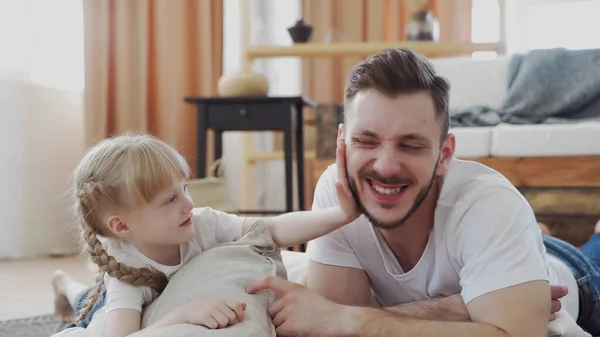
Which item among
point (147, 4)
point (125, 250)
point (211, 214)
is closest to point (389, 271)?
point (211, 214)

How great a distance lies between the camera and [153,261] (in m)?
1.31

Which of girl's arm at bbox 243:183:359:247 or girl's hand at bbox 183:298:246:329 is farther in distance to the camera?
girl's arm at bbox 243:183:359:247

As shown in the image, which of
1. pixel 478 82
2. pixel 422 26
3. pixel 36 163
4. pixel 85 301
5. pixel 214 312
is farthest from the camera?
pixel 422 26

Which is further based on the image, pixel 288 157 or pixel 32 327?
pixel 288 157

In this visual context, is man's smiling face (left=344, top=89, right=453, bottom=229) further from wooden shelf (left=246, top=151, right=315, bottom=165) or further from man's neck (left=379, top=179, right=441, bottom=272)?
wooden shelf (left=246, top=151, right=315, bottom=165)

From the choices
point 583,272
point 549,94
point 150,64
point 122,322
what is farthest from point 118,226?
point 150,64

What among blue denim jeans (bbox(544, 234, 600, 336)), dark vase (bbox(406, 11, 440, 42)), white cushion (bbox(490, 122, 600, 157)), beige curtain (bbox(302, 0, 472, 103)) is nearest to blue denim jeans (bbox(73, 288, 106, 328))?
blue denim jeans (bbox(544, 234, 600, 336))

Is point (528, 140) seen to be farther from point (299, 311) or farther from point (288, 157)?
point (299, 311)

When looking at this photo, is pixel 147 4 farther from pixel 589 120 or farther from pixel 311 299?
pixel 311 299

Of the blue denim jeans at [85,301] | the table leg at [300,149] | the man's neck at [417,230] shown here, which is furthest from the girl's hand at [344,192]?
the table leg at [300,149]

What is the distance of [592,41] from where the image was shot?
4.38 meters

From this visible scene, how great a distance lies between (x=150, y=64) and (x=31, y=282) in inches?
59.2

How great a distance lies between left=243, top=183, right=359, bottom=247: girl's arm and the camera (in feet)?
4.21

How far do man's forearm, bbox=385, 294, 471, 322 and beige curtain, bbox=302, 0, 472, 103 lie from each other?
9.88ft
